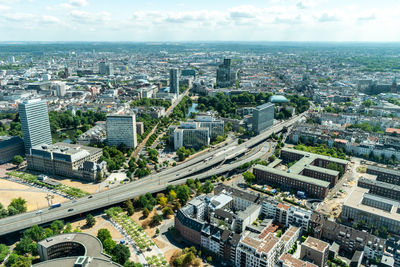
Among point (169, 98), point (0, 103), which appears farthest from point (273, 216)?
point (0, 103)

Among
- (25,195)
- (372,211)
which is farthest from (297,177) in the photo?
(25,195)

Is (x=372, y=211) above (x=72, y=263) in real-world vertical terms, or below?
below

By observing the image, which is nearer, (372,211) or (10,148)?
(372,211)

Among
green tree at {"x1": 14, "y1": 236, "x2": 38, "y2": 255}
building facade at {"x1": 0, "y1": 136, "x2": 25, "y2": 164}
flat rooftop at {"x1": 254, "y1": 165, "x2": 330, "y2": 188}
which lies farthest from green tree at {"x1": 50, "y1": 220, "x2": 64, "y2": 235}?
flat rooftop at {"x1": 254, "y1": 165, "x2": 330, "y2": 188}

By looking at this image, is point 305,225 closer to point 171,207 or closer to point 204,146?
point 171,207

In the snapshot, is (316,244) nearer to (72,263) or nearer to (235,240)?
(235,240)

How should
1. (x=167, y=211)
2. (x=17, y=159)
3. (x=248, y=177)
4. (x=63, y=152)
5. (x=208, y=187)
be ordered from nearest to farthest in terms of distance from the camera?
(x=167, y=211) < (x=208, y=187) < (x=248, y=177) < (x=63, y=152) < (x=17, y=159)
